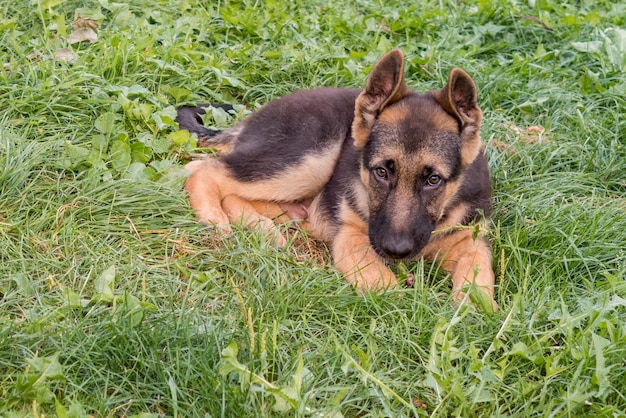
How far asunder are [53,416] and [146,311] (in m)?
0.71

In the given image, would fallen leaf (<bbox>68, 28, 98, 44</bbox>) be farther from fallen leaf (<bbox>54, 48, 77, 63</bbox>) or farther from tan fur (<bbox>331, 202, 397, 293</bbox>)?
tan fur (<bbox>331, 202, 397, 293</bbox>)

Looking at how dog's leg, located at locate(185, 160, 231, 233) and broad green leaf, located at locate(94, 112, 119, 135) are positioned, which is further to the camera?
broad green leaf, located at locate(94, 112, 119, 135)

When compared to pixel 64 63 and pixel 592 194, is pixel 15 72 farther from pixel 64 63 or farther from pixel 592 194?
pixel 592 194

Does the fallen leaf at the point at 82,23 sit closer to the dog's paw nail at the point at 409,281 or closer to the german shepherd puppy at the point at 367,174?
the german shepherd puppy at the point at 367,174

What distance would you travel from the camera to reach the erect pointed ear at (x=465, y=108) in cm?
503

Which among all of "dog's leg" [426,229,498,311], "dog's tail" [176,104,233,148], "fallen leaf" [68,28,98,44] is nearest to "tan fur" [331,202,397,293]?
"dog's leg" [426,229,498,311]

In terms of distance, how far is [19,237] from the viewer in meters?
4.74

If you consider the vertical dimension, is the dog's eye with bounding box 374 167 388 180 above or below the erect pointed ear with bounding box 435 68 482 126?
below

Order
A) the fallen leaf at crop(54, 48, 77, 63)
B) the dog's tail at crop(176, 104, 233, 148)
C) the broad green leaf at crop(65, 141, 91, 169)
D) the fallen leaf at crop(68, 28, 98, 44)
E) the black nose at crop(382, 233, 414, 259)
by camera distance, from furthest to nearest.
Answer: the fallen leaf at crop(68, 28, 98, 44)
the fallen leaf at crop(54, 48, 77, 63)
the dog's tail at crop(176, 104, 233, 148)
the broad green leaf at crop(65, 141, 91, 169)
the black nose at crop(382, 233, 414, 259)

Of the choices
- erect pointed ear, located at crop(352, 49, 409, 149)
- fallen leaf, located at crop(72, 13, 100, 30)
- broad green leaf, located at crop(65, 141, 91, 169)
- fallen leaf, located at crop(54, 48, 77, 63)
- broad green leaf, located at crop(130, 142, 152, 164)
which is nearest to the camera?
erect pointed ear, located at crop(352, 49, 409, 149)

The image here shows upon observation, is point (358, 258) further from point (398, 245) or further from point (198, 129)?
point (198, 129)

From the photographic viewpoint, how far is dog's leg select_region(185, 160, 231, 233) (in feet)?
17.7

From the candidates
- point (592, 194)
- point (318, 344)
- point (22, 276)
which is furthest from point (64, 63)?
point (592, 194)

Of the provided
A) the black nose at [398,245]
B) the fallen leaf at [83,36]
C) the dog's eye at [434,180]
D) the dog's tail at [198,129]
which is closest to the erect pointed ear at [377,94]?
the dog's eye at [434,180]
